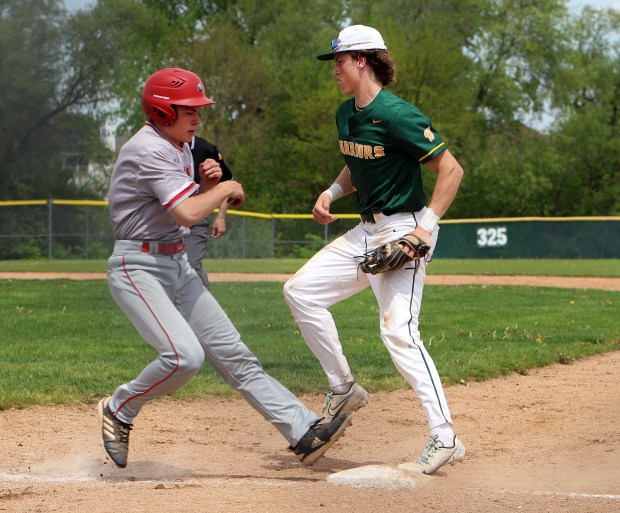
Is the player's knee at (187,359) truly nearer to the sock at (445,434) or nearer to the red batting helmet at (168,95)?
the red batting helmet at (168,95)

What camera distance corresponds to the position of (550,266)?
79.8 ft

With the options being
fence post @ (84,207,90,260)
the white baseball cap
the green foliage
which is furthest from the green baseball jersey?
the green foliage

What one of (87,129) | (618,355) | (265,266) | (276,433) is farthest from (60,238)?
(276,433)

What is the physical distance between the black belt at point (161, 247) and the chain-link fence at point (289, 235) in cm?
2231

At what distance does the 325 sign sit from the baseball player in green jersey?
2507cm

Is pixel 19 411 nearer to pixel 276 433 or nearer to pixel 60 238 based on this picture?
pixel 276 433

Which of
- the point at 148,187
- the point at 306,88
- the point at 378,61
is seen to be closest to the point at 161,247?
the point at 148,187

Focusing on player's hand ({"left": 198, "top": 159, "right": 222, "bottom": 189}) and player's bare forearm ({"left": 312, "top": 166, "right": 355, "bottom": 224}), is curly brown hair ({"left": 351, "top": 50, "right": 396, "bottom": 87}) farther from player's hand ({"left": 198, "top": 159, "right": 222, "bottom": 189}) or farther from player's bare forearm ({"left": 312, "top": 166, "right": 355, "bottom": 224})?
player's hand ({"left": 198, "top": 159, "right": 222, "bottom": 189})

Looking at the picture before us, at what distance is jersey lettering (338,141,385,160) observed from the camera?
5.01 metres

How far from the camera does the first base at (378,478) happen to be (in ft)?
15.0

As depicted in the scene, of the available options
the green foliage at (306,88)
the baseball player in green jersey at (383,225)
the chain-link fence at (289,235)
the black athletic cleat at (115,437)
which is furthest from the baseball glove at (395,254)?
the green foliage at (306,88)

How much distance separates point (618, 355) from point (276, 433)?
4144mm

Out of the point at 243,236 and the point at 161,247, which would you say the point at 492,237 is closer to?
the point at 243,236

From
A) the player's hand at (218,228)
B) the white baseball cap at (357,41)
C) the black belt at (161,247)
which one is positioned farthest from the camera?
the player's hand at (218,228)
